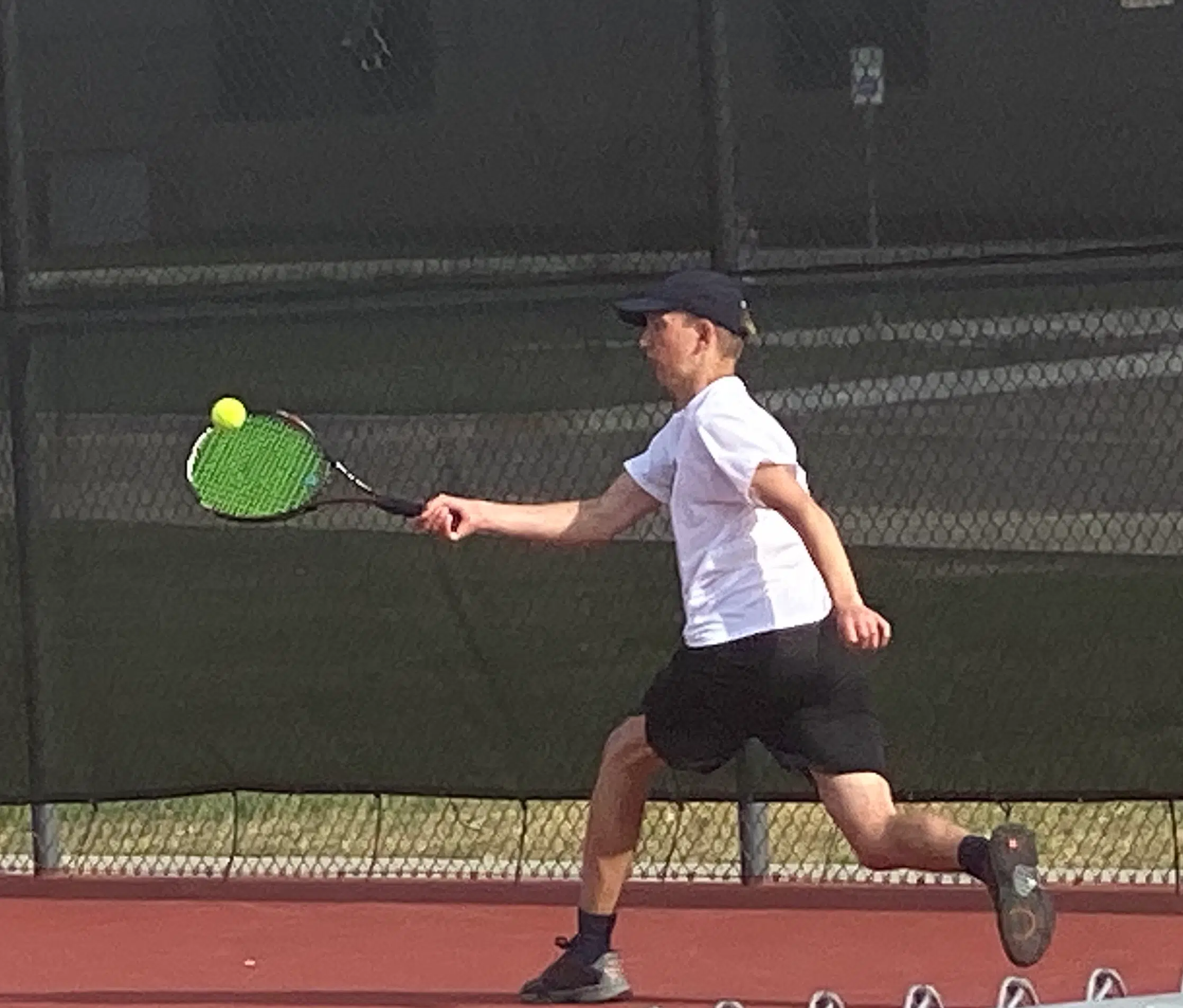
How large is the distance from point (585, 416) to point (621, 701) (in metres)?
0.68

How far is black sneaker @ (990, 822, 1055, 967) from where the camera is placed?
5.41m

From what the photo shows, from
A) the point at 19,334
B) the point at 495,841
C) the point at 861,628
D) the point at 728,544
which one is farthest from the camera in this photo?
the point at 495,841

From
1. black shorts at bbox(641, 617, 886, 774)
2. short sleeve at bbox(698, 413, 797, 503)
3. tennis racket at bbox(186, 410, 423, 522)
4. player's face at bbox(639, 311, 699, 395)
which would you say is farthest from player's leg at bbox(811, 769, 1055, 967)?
tennis racket at bbox(186, 410, 423, 522)

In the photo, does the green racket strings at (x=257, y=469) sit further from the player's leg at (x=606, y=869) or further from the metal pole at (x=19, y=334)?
the metal pole at (x=19, y=334)

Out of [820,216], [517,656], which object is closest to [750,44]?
[820,216]

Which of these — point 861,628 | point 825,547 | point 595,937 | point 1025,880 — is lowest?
point 595,937

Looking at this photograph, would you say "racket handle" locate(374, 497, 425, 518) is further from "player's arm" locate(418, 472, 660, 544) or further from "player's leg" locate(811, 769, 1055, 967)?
"player's leg" locate(811, 769, 1055, 967)

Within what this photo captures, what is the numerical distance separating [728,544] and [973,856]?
0.76 meters

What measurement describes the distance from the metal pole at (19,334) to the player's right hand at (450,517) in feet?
6.93

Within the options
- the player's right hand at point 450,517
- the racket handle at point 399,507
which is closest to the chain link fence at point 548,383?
the player's right hand at point 450,517

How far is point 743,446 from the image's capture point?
5.57m

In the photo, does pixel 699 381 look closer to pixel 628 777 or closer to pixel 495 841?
pixel 628 777

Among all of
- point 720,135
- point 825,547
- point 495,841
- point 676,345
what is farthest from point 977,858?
point 495,841

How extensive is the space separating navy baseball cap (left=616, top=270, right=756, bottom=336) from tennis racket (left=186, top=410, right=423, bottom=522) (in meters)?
0.68
